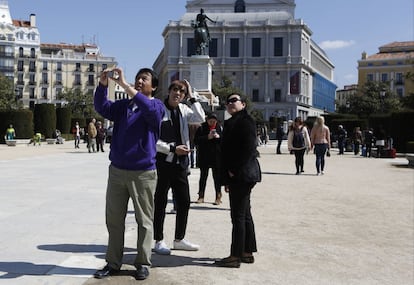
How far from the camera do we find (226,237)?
6.54 metres

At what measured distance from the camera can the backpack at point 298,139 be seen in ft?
50.8

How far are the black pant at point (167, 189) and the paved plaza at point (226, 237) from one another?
0.36m

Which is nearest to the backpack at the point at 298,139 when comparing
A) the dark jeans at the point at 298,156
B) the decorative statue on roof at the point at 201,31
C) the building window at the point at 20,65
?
the dark jeans at the point at 298,156

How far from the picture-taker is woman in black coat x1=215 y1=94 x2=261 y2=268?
16.8ft

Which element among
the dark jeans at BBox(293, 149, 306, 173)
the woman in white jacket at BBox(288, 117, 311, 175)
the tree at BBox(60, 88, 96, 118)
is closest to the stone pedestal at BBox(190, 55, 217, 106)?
the dark jeans at BBox(293, 149, 306, 173)

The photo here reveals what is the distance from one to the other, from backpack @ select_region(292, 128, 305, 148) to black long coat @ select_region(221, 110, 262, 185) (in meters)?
10.5

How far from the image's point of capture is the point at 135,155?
→ 4.47 m

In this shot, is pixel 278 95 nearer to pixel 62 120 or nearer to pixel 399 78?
pixel 399 78

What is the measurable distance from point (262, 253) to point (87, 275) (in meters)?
2.06

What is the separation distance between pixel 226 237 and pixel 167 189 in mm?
1391

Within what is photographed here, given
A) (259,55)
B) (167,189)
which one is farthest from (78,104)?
(167,189)

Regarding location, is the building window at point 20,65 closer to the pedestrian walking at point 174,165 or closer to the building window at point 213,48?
the building window at point 213,48

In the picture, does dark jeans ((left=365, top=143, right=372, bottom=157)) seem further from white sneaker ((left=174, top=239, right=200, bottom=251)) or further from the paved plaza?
white sneaker ((left=174, top=239, right=200, bottom=251))

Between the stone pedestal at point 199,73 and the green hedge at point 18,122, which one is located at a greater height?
the stone pedestal at point 199,73
